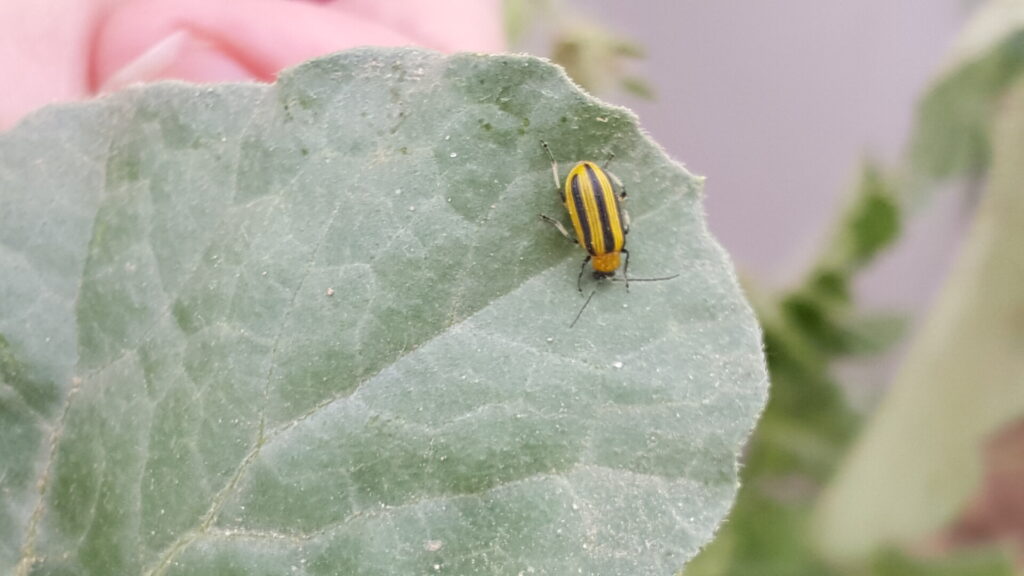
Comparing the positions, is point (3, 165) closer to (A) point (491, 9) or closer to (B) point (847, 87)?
(A) point (491, 9)

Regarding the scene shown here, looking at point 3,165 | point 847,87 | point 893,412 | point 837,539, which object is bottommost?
point 837,539

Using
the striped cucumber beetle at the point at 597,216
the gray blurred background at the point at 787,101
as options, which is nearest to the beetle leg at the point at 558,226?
the striped cucumber beetle at the point at 597,216

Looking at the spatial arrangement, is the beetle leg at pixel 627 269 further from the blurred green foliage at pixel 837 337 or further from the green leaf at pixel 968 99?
the green leaf at pixel 968 99

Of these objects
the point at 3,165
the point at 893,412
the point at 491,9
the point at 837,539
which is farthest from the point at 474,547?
the point at 837,539

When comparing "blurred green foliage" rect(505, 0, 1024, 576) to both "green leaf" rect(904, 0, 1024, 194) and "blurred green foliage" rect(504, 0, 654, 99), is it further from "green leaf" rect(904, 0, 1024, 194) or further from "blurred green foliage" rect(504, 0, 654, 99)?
"blurred green foliage" rect(504, 0, 654, 99)

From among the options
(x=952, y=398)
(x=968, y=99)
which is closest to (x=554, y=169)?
(x=952, y=398)

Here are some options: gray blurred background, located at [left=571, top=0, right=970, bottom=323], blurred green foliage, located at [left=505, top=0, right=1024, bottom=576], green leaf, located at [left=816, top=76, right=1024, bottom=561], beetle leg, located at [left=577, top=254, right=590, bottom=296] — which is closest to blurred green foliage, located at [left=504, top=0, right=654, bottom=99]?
blurred green foliage, located at [left=505, top=0, right=1024, bottom=576]
